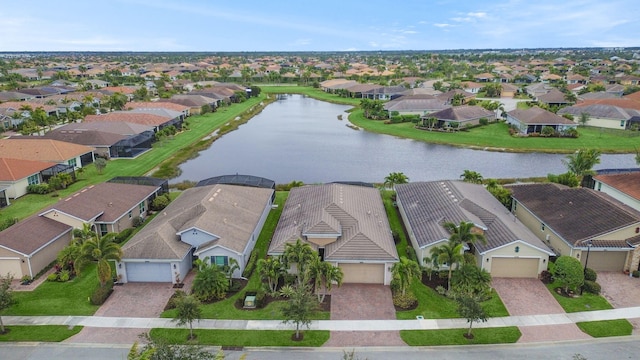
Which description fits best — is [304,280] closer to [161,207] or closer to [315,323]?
[315,323]

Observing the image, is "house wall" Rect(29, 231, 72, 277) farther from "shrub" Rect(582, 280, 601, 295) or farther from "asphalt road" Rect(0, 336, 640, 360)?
"shrub" Rect(582, 280, 601, 295)

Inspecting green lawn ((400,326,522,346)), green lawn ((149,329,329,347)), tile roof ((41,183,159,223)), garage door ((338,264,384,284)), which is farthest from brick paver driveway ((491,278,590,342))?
tile roof ((41,183,159,223))

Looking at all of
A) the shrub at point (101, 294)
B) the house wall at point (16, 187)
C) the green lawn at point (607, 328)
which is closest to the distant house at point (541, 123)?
the green lawn at point (607, 328)

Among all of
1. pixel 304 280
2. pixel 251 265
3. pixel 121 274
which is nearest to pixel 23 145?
pixel 121 274

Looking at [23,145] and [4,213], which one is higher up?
[23,145]

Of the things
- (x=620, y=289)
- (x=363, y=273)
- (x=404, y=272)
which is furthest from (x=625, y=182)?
(x=363, y=273)

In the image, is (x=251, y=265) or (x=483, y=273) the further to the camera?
(x=251, y=265)

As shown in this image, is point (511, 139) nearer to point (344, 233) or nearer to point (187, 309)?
point (344, 233)
